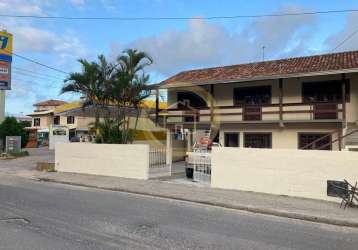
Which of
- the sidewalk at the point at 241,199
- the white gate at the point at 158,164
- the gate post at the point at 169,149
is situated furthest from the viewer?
the gate post at the point at 169,149

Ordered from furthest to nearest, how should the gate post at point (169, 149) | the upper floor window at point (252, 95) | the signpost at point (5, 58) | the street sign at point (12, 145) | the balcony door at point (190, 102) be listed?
1. the signpost at point (5, 58)
2. the street sign at point (12, 145)
3. the balcony door at point (190, 102)
4. the gate post at point (169, 149)
5. the upper floor window at point (252, 95)

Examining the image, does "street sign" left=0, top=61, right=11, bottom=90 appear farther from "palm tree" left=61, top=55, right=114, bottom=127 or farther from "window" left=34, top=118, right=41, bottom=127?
"window" left=34, top=118, right=41, bottom=127

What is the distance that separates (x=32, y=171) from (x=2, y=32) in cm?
1774

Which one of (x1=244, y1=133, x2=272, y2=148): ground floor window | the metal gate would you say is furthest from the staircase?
the metal gate

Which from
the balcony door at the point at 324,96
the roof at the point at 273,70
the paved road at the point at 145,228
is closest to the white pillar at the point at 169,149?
the roof at the point at 273,70

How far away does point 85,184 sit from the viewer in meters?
17.2

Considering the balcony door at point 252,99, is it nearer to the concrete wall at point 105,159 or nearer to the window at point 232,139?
the window at point 232,139

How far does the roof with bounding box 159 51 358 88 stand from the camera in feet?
69.4

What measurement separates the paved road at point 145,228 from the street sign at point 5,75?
84.4 feet

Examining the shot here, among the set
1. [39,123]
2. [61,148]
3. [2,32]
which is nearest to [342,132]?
[61,148]

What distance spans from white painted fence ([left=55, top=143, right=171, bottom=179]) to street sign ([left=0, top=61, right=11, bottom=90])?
16.5m

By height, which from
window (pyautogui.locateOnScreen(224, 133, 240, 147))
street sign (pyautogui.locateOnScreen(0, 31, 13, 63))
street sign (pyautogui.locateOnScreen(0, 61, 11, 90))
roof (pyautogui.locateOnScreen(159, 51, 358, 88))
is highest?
street sign (pyautogui.locateOnScreen(0, 31, 13, 63))

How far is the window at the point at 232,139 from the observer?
24969 millimetres

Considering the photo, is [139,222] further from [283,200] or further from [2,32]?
[2,32]
